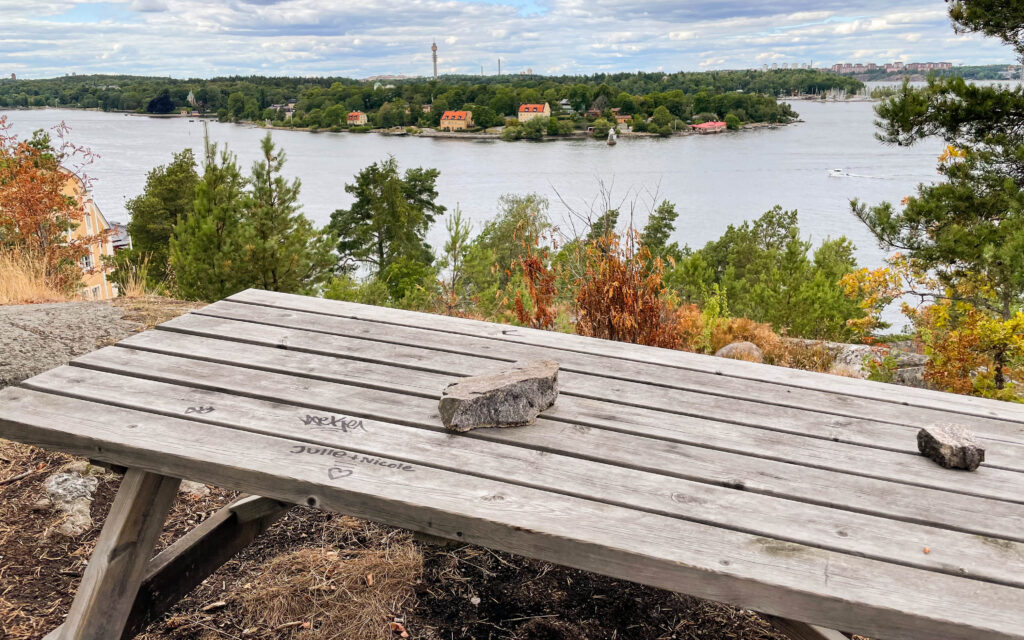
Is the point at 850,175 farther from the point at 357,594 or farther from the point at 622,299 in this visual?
the point at 357,594

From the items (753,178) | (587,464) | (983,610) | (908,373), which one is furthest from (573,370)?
(753,178)

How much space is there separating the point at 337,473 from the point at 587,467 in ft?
1.50

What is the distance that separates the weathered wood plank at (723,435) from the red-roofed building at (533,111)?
49.4 m

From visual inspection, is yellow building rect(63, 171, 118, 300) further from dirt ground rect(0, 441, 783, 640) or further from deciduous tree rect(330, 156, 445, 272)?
deciduous tree rect(330, 156, 445, 272)

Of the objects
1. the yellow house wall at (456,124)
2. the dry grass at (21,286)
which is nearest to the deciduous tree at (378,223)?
the yellow house wall at (456,124)

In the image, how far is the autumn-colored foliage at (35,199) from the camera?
6816 mm

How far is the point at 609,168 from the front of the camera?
40938 mm

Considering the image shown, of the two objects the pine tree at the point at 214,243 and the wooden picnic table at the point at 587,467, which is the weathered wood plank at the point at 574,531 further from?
the pine tree at the point at 214,243

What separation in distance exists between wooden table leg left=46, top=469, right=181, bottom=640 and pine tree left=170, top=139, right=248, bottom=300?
6209 mm

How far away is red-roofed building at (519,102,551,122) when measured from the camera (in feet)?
164

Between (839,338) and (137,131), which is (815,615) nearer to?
(839,338)

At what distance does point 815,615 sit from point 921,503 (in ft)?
1.26

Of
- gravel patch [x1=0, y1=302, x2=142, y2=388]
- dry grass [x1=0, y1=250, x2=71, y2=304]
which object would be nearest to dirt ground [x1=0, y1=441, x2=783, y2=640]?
gravel patch [x1=0, y1=302, x2=142, y2=388]

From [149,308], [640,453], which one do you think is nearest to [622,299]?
[640,453]
